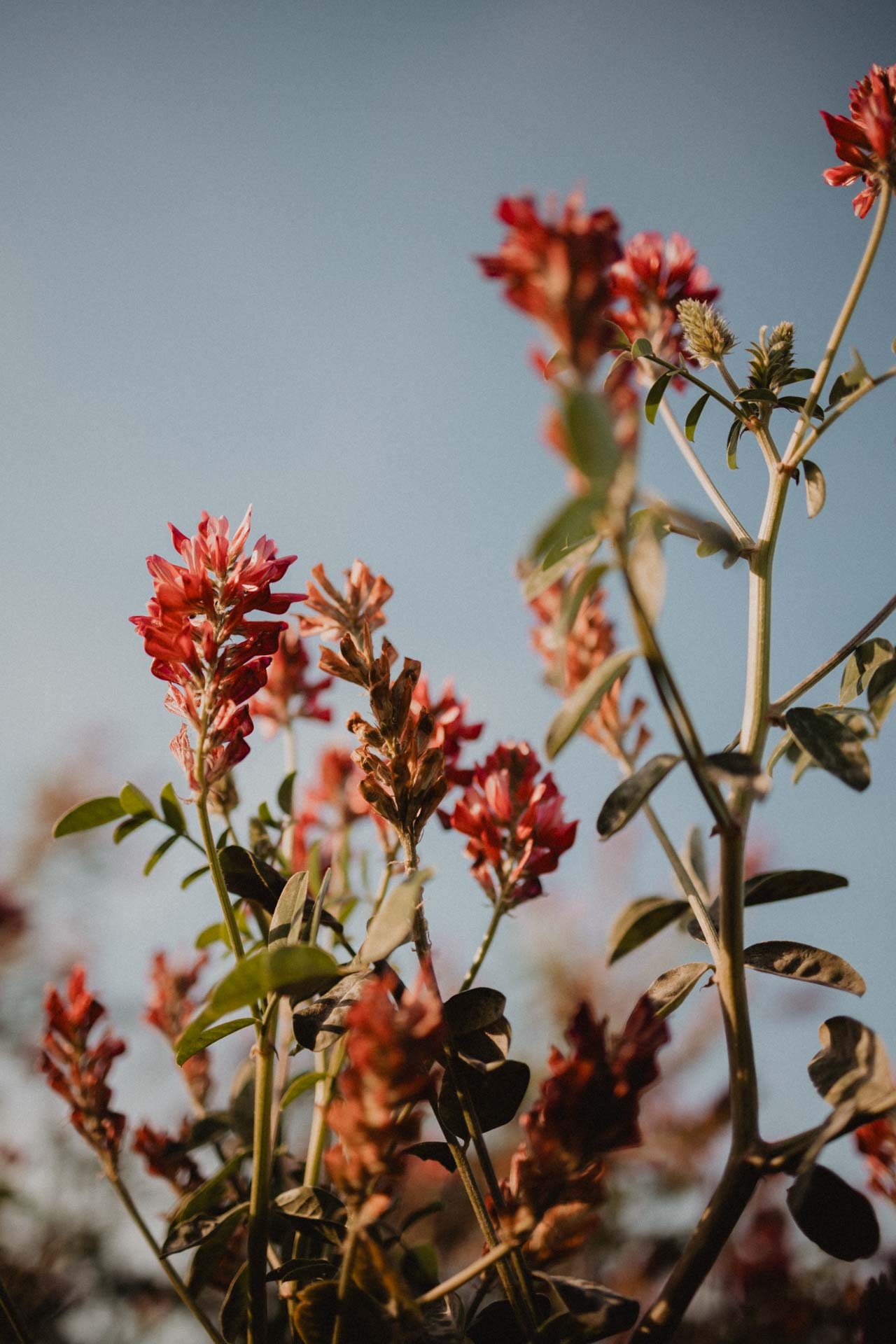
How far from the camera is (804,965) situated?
681 millimetres

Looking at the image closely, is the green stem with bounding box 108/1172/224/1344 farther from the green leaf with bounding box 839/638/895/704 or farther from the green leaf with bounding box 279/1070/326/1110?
the green leaf with bounding box 839/638/895/704

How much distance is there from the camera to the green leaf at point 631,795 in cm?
51

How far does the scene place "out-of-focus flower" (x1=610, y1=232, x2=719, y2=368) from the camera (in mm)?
1053

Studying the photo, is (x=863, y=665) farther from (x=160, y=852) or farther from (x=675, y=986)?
(x=160, y=852)

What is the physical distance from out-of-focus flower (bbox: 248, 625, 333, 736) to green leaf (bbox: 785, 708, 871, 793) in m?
0.75

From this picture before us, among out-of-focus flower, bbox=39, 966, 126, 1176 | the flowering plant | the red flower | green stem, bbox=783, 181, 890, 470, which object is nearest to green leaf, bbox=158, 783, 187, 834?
the flowering plant

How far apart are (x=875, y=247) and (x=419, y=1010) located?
679mm

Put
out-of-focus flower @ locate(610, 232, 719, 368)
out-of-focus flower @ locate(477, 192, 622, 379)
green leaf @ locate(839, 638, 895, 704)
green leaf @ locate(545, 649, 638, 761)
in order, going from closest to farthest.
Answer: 1. out-of-focus flower @ locate(477, 192, 622, 379)
2. green leaf @ locate(545, 649, 638, 761)
3. green leaf @ locate(839, 638, 895, 704)
4. out-of-focus flower @ locate(610, 232, 719, 368)

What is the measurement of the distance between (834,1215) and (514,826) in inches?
14.7

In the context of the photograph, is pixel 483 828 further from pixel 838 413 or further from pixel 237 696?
pixel 838 413

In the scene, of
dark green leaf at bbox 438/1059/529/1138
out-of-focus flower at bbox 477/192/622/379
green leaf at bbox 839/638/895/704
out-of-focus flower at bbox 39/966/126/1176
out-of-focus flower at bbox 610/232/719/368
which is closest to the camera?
out-of-focus flower at bbox 477/192/622/379

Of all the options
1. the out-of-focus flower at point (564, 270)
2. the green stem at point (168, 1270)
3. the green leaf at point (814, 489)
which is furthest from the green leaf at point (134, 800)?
the green leaf at point (814, 489)

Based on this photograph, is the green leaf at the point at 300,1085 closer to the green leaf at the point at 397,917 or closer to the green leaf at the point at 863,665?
the green leaf at the point at 397,917


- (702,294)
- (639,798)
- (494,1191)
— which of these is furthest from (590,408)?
(702,294)
